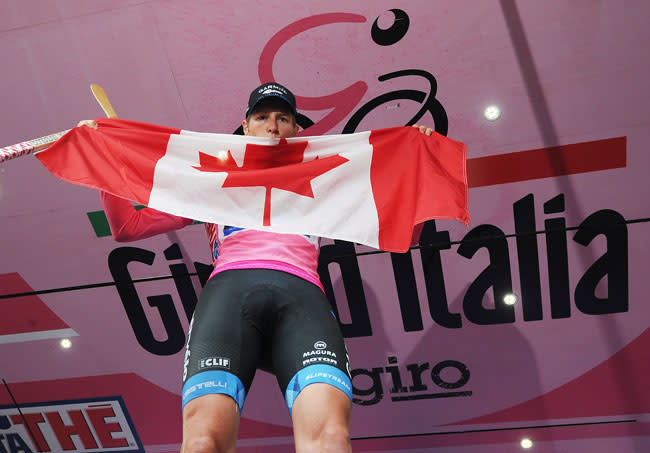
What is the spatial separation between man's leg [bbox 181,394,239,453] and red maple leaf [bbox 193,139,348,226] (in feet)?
1.84

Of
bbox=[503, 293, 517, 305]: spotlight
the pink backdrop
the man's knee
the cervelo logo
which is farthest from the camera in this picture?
the cervelo logo

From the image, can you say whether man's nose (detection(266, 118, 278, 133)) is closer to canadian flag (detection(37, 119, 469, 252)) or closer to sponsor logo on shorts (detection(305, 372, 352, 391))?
canadian flag (detection(37, 119, 469, 252))

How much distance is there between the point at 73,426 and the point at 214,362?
1.94 m

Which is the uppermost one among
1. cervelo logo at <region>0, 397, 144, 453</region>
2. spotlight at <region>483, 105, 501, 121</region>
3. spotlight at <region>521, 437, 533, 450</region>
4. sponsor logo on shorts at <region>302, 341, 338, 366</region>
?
spotlight at <region>483, 105, 501, 121</region>

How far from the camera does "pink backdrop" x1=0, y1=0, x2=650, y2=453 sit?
207 cm

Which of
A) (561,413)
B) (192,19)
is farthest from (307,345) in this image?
(561,413)

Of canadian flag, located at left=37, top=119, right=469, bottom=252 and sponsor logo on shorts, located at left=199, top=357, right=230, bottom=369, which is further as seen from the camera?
canadian flag, located at left=37, top=119, right=469, bottom=252

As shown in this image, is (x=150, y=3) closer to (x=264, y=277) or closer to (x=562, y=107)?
(x=264, y=277)

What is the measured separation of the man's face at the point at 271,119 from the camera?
186cm

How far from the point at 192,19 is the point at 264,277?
1.16 meters

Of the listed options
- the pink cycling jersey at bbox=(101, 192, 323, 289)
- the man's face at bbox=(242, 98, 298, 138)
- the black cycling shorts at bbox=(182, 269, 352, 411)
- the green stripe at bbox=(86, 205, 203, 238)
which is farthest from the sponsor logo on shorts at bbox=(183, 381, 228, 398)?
the green stripe at bbox=(86, 205, 203, 238)

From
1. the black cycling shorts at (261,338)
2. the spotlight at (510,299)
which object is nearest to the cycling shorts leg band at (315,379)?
the black cycling shorts at (261,338)

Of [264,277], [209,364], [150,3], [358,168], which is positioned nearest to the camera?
[209,364]

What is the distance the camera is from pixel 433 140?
1.78 metres
